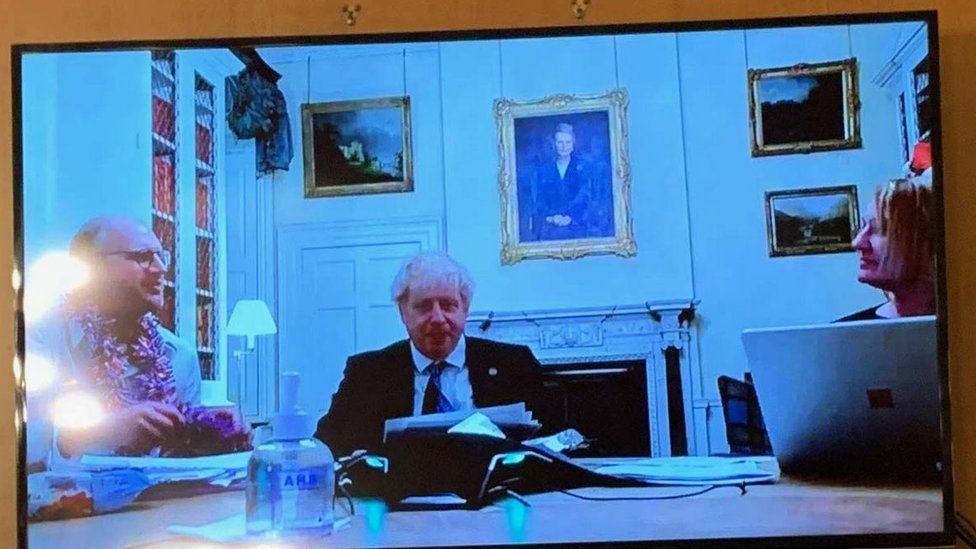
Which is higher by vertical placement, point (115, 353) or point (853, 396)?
point (115, 353)

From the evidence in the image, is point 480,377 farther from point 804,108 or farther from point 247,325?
point 804,108

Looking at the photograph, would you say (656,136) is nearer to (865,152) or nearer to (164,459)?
(865,152)

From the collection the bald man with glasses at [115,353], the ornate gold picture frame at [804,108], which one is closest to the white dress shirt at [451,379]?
the bald man with glasses at [115,353]

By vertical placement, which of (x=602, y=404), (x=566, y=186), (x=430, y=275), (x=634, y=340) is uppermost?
(x=566, y=186)

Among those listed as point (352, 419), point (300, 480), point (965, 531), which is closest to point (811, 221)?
point (965, 531)

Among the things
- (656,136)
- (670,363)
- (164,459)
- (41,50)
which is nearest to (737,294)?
(670,363)

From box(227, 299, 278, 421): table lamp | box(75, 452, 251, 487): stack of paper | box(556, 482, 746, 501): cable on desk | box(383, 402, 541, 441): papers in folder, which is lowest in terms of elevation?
box(556, 482, 746, 501): cable on desk

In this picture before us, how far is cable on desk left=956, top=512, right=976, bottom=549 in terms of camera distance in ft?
5.55

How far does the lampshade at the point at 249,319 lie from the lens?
1.67 m

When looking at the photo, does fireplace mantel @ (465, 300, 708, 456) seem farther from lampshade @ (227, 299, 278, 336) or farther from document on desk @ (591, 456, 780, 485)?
lampshade @ (227, 299, 278, 336)

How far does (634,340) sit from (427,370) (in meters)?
0.34

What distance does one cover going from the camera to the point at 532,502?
5.41ft

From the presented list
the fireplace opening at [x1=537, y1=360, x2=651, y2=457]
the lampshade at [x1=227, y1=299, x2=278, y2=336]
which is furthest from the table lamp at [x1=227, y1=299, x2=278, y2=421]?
the fireplace opening at [x1=537, y1=360, x2=651, y2=457]

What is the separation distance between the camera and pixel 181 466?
65.4 inches
